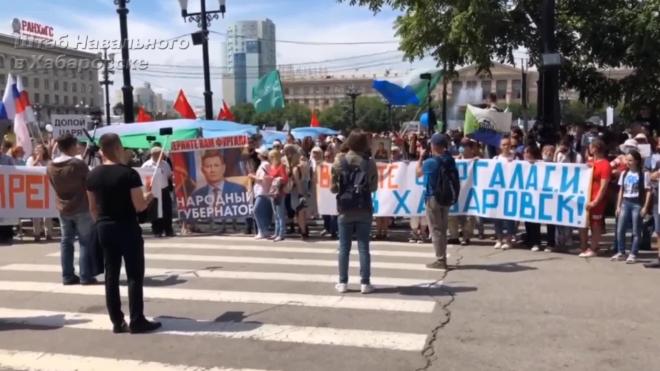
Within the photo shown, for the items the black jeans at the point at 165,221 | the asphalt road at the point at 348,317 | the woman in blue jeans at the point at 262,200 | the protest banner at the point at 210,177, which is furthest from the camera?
the protest banner at the point at 210,177

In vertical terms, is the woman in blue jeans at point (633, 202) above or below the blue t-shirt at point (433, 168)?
below

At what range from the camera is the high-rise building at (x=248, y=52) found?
3862cm

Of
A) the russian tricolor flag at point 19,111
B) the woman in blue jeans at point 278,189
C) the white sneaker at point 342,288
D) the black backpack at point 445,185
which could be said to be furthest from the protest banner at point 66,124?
the white sneaker at point 342,288

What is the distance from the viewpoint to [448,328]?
639 centimetres

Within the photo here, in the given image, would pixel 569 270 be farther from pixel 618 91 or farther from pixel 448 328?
pixel 618 91

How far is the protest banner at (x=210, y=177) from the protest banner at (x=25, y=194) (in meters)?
1.14

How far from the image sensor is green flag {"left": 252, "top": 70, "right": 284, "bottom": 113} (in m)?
21.6

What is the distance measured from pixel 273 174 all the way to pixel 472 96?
12.5 m

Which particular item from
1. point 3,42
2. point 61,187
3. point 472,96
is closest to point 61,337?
point 61,187

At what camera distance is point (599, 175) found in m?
10.2

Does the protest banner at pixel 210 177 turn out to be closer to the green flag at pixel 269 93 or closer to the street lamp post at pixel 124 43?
the street lamp post at pixel 124 43

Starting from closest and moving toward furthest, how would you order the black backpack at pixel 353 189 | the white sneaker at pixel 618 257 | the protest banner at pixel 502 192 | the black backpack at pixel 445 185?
the black backpack at pixel 353 189
the black backpack at pixel 445 185
the white sneaker at pixel 618 257
the protest banner at pixel 502 192

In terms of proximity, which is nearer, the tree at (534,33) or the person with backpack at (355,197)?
the person with backpack at (355,197)

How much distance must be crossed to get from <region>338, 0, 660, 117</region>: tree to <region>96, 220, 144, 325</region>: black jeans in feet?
31.0
